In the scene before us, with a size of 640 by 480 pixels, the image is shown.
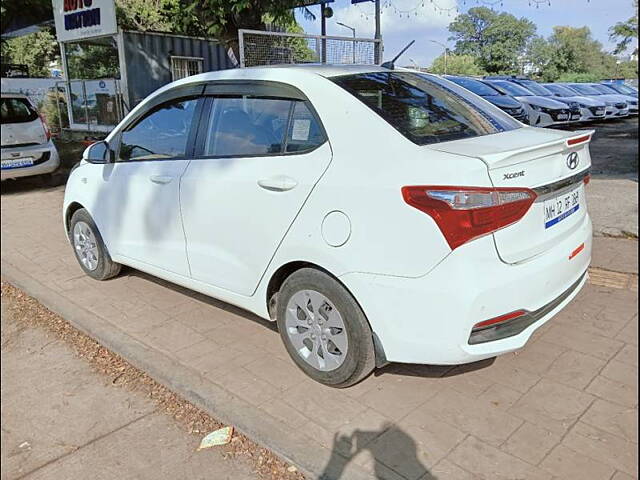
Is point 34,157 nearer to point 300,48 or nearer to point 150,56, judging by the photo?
point 300,48

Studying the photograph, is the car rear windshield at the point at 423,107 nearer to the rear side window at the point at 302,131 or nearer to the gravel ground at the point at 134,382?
the rear side window at the point at 302,131

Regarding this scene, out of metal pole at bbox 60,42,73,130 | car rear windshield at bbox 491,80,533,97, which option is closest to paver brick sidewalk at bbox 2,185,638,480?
car rear windshield at bbox 491,80,533,97

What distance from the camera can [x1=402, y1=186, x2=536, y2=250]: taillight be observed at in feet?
8.12

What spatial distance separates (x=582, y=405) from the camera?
9.57ft

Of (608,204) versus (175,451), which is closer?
(175,451)

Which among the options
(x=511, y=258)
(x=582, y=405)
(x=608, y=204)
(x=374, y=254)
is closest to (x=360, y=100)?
(x=374, y=254)

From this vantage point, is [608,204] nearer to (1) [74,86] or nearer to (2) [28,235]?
(2) [28,235]

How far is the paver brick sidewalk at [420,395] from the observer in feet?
8.38

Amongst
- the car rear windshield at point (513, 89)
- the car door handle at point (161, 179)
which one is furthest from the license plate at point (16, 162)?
the car rear windshield at point (513, 89)

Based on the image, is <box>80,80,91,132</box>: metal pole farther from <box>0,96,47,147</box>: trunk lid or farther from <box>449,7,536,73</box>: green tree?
<box>449,7,536,73</box>: green tree

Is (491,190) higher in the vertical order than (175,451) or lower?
higher

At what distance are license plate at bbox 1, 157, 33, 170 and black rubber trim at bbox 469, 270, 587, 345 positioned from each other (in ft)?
31.0

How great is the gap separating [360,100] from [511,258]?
1.16 m

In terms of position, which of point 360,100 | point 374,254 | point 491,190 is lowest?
point 374,254
